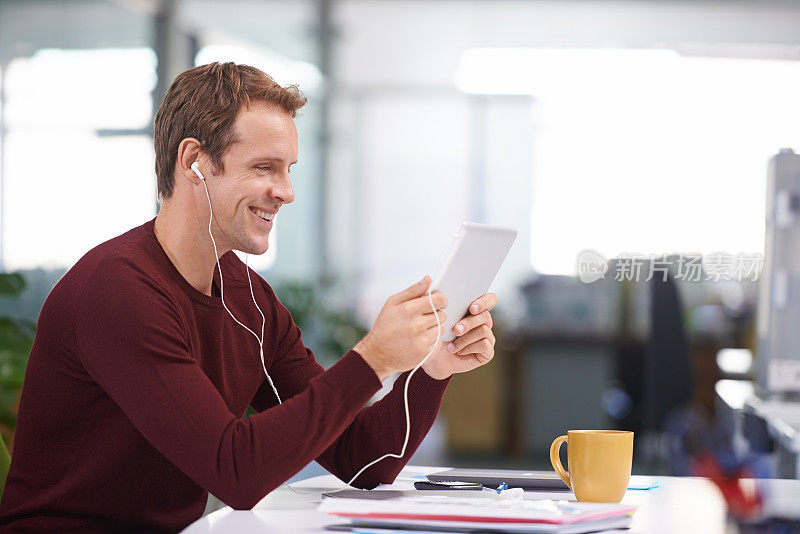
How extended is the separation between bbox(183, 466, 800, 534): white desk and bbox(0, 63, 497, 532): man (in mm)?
44

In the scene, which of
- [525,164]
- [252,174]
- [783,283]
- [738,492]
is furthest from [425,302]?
[525,164]

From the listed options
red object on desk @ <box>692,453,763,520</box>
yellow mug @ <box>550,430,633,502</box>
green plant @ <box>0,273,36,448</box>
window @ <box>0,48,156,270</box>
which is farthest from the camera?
window @ <box>0,48,156,270</box>

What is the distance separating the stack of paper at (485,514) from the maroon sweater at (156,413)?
0.55 feet

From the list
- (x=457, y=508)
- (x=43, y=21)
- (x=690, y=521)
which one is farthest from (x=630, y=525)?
(x=43, y=21)

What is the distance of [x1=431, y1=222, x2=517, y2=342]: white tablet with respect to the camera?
1.14 m

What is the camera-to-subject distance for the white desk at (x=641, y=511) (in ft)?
3.40

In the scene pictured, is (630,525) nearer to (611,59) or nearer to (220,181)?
(220,181)

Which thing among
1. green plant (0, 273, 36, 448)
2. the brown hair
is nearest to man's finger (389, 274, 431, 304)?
the brown hair

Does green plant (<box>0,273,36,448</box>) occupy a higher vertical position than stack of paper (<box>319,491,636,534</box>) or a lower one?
lower

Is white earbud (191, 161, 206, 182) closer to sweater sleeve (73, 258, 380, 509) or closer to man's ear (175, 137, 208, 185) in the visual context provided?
man's ear (175, 137, 208, 185)

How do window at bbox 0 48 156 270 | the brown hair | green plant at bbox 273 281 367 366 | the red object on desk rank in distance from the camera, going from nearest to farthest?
the red object on desk, the brown hair, window at bbox 0 48 156 270, green plant at bbox 273 281 367 366

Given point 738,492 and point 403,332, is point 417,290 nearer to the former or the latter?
point 403,332

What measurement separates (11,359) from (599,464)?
6.13 ft

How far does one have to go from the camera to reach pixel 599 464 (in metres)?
1.14
